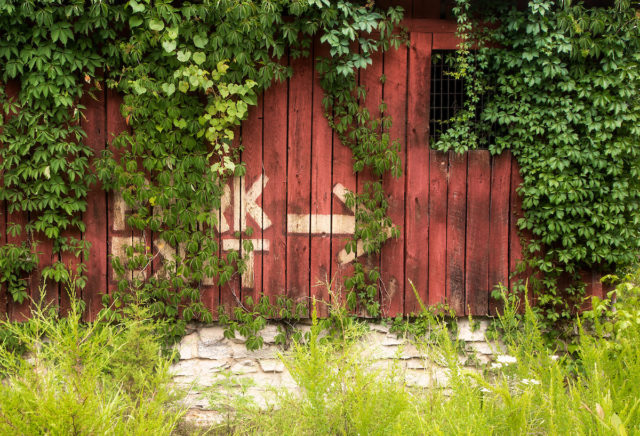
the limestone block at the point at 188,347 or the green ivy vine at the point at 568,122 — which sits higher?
the green ivy vine at the point at 568,122

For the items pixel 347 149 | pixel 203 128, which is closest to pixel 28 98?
pixel 203 128

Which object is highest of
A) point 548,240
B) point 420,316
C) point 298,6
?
point 298,6

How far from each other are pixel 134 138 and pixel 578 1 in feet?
11.0

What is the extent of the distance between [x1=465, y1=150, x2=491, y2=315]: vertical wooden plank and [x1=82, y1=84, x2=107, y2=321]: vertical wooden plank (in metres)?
2.72

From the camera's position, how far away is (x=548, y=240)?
3727mm

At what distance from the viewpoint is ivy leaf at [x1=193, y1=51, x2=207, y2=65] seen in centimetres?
347

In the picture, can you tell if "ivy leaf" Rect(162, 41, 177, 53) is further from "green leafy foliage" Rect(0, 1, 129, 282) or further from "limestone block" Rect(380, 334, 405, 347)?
"limestone block" Rect(380, 334, 405, 347)

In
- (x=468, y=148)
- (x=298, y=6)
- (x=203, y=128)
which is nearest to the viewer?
(x=298, y=6)

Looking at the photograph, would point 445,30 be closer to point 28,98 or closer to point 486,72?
point 486,72

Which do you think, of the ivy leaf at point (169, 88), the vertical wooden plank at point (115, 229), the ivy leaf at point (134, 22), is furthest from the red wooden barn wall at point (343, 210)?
the ivy leaf at point (134, 22)

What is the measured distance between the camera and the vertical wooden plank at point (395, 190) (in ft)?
12.5

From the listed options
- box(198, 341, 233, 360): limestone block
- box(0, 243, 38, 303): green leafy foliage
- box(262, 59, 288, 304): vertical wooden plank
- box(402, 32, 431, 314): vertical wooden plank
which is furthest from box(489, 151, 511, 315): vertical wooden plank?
box(0, 243, 38, 303): green leafy foliage

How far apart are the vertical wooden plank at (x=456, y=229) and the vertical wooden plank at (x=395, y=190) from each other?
1.17 ft

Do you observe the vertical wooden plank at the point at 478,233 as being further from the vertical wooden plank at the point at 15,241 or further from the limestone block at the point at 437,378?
the vertical wooden plank at the point at 15,241
